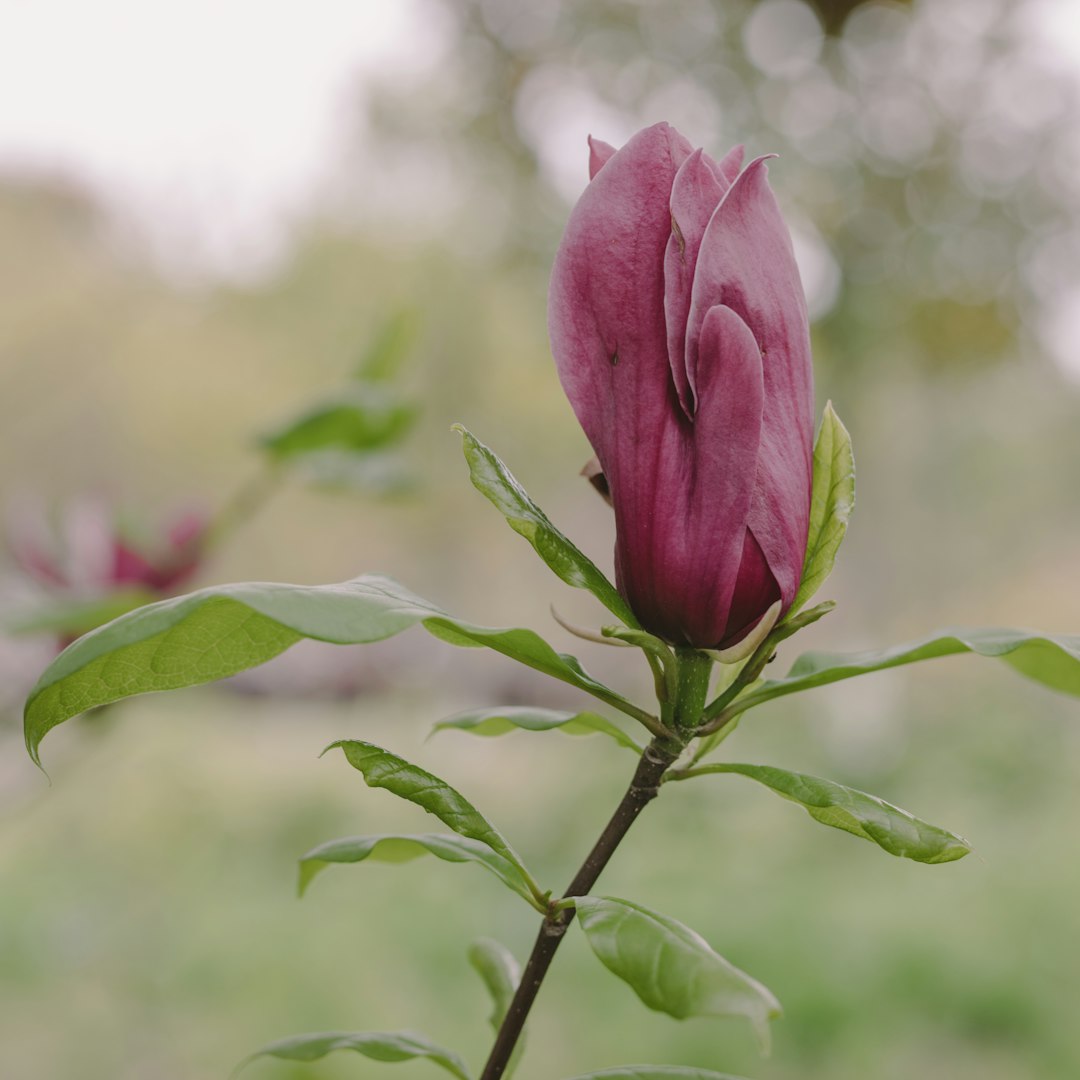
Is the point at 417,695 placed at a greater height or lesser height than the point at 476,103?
lesser

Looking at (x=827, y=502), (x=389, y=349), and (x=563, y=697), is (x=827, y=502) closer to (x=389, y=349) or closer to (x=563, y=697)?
(x=389, y=349)

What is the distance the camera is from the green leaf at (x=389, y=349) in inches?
28.5

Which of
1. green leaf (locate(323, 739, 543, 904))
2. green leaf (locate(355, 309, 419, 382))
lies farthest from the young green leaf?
green leaf (locate(355, 309, 419, 382))


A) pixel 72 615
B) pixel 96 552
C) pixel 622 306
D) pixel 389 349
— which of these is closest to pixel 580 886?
pixel 622 306

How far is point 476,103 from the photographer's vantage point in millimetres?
4586

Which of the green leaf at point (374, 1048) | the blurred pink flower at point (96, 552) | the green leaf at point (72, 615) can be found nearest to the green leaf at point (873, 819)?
the green leaf at point (374, 1048)

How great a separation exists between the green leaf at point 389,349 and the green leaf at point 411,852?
15.5 inches

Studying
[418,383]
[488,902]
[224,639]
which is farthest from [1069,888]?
[418,383]

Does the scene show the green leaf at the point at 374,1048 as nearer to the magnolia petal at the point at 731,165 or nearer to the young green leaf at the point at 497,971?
the young green leaf at the point at 497,971

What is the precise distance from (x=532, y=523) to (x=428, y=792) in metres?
0.08

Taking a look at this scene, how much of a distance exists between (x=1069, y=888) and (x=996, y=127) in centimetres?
277

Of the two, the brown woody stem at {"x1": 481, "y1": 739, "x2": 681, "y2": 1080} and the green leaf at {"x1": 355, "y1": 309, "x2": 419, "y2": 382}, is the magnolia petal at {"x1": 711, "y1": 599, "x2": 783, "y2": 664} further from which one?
the green leaf at {"x1": 355, "y1": 309, "x2": 419, "y2": 382}

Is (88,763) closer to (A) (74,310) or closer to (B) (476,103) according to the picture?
(A) (74,310)

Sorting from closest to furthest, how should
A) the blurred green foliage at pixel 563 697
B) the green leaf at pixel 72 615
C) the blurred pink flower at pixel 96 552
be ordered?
the green leaf at pixel 72 615, the blurred pink flower at pixel 96 552, the blurred green foliage at pixel 563 697
